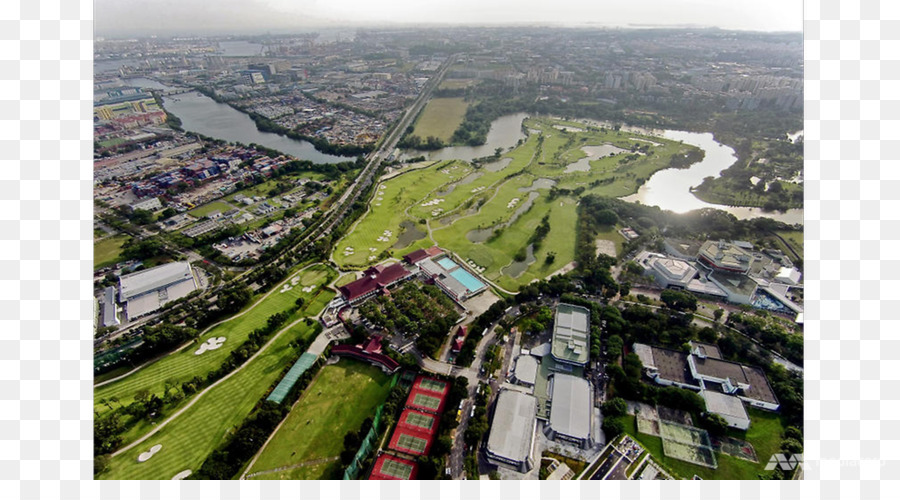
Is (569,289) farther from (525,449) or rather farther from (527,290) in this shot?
(525,449)

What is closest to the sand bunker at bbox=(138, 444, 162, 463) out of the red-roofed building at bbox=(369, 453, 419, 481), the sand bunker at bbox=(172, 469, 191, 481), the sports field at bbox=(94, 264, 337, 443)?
the sports field at bbox=(94, 264, 337, 443)

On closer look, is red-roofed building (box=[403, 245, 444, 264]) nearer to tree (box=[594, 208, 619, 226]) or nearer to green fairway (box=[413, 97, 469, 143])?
tree (box=[594, 208, 619, 226])

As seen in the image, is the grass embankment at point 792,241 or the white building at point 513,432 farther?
the grass embankment at point 792,241

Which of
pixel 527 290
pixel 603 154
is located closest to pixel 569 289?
pixel 527 290

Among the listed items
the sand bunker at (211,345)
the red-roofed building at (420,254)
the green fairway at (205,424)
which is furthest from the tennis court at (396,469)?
the red-roofed building at (420,254)

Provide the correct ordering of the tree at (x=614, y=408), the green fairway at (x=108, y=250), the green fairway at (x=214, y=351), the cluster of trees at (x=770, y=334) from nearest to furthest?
the tree at (x=614, y=408)
the green fairway at (x=214, y=351)
the cluster of trees at (x=770, y=334)
the green fairway at (x=108, y=250)

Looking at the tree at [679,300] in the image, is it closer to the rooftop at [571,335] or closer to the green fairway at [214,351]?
the rooftop at [571,335]

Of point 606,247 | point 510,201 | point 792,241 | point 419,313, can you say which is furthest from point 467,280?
point 792,241

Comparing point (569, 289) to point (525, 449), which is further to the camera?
point (569, 289)
